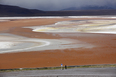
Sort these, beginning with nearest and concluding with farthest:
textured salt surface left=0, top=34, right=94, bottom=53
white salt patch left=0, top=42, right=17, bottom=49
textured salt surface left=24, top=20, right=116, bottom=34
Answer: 1. textured salt surface left=0, top=34, right=94, bottom=53
2. white salt patch left=0, top=42, right=17, bottom=49
3. textured salt surface left=24, top=20, right=116, bottom=34

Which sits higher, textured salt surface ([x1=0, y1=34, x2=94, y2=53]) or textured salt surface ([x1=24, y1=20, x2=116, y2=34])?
textured salt surface ([x1=24, y1=20, x2=116, y2=34])

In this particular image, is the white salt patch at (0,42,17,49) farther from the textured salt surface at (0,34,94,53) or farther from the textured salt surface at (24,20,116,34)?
the textured salt surface at (24,20,116,34)

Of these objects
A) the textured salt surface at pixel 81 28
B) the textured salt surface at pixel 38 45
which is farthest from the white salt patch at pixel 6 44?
the textured salt surface at pixel 81 28

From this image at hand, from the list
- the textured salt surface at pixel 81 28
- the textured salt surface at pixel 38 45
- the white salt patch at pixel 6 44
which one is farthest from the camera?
the textured salt surface at pixel 81 28

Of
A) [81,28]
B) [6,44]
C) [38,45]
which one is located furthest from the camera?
[81,28]

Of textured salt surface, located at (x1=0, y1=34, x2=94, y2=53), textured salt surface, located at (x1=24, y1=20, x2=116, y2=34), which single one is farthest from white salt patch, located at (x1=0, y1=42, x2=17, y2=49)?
textured salt surface, located at (x1=24, y1=20, x2=116, y2=34)

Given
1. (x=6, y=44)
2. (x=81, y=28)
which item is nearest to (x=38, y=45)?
(x=6, y=44)

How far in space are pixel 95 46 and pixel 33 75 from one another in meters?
3.97

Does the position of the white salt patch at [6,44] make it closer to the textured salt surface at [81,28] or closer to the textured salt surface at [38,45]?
the textured salt surface at [38,45]

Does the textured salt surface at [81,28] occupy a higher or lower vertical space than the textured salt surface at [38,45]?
higher

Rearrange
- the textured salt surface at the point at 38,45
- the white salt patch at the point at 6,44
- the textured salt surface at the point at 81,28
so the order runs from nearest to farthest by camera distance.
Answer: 1. the textured salt surface at the point at 38,45
2. the white salt patch at the point at 6,44
3. the textured salt surface at the point at 81,28

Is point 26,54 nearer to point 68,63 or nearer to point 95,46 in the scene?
point 68,63

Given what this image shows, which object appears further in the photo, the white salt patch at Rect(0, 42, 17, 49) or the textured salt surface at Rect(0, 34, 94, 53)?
the white salt patch at Rect(0, 42, 17, 49)

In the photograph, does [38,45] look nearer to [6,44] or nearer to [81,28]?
[6,44]
